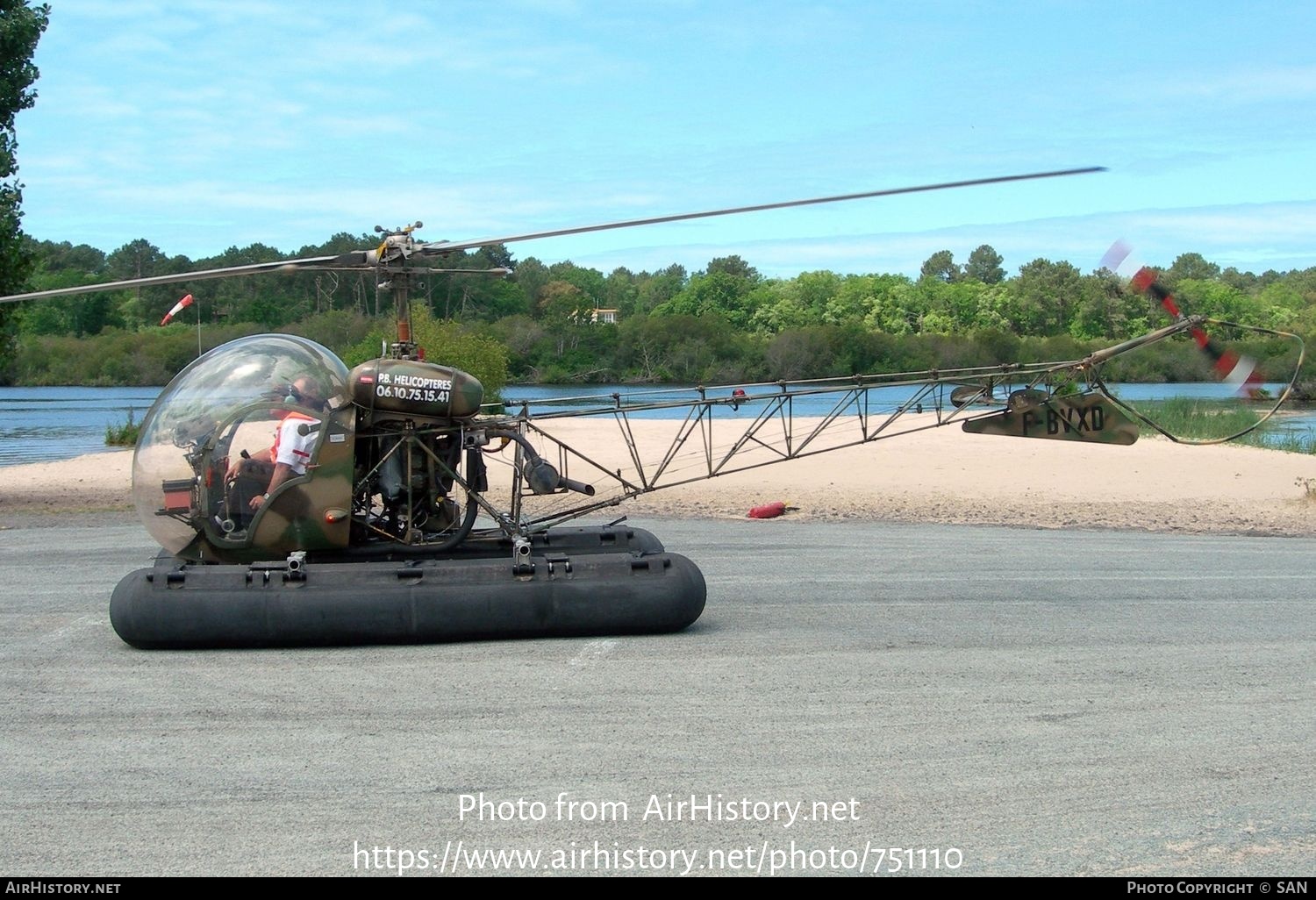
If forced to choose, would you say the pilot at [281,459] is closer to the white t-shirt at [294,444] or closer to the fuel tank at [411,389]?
the white t-shirt at [294,444]

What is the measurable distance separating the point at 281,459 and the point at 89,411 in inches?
1845

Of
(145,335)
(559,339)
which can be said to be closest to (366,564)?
(559,339)

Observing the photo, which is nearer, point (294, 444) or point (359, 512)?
point (294, 444)

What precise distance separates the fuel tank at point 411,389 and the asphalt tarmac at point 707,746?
5.60ft

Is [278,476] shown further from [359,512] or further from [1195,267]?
[1195,267]

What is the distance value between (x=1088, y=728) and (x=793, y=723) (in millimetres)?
1548

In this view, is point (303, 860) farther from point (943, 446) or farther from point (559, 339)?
point (559, 339)

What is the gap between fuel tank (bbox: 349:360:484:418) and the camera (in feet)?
27.8

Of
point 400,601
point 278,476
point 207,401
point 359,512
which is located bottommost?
point 400,601

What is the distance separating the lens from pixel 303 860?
15.1 feet

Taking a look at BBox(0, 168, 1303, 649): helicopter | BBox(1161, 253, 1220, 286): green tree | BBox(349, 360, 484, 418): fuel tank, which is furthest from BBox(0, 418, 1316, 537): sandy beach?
BBox(1161, 253, 1220, 286): green tree

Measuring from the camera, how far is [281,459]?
8.34 metres

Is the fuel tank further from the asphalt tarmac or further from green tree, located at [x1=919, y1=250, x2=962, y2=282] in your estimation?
green tree, located at [x1=919, y1=250, x2=962, y2=282]

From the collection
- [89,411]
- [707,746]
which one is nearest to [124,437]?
[89,411]
